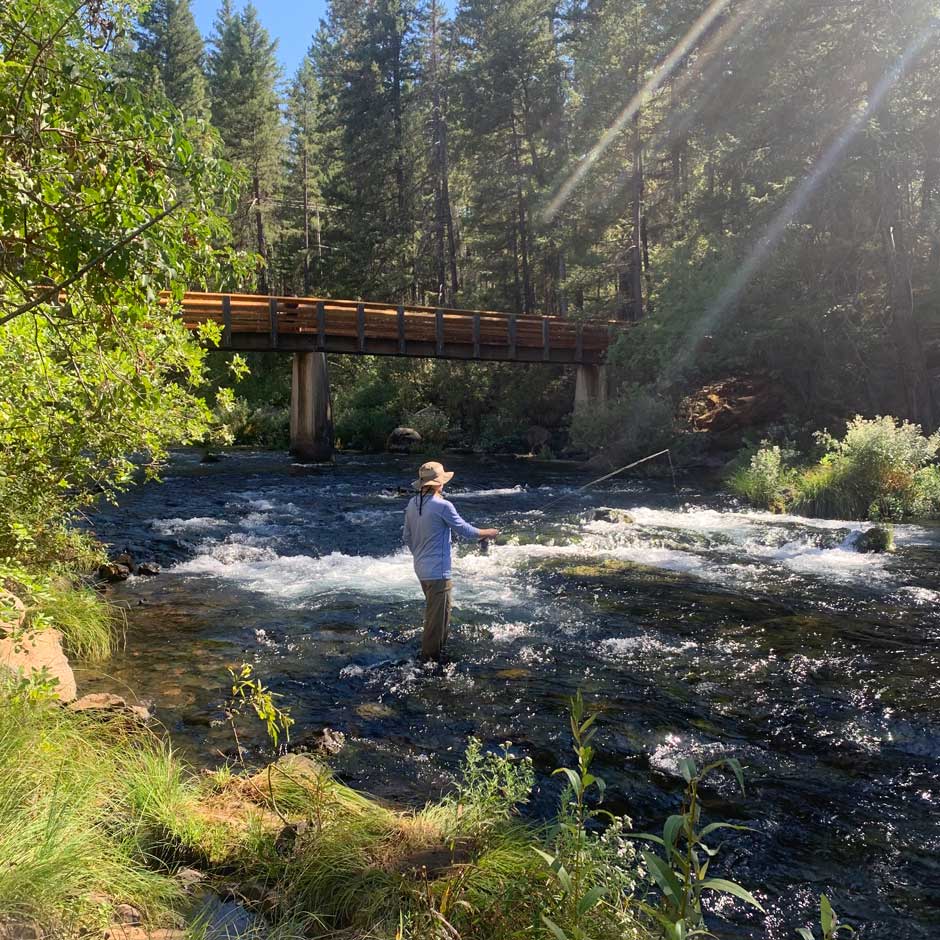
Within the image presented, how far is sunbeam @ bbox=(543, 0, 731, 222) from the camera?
77.1 ft

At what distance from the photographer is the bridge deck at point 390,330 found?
2664 centimetres

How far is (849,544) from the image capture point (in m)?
12.6

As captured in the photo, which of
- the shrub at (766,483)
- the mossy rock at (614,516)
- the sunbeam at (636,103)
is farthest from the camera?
the sunbeam at (636,103)

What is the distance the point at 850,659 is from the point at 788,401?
1892 cm

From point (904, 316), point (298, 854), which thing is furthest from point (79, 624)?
point (904, 316)

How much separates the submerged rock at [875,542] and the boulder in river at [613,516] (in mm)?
4068

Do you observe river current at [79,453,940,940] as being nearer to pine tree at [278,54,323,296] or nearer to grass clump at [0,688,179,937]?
grass clump at [0,688,179,937]

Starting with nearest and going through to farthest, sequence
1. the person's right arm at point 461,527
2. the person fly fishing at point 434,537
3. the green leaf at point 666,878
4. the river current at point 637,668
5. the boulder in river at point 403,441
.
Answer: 1. the green leaf at point 666,878
2. the river current at point 637,668
3. the person's right arm at point 461,527
4. the person fly fishing at point 434,537
5. the boulder in river at point 403,441

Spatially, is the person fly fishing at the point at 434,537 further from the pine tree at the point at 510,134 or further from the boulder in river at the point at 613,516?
the pine tree at the point at 510,134

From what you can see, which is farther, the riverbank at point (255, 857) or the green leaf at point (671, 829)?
the riverbank at point (255, 857)

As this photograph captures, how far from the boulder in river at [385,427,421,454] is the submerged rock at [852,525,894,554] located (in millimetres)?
20998

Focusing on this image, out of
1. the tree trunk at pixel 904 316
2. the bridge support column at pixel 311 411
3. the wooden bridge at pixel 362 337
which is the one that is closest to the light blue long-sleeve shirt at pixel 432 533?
the tree trunk at pixel 904 316

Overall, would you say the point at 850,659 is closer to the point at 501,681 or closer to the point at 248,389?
the point at 501,681

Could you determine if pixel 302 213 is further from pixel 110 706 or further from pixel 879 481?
pixel 110 706
